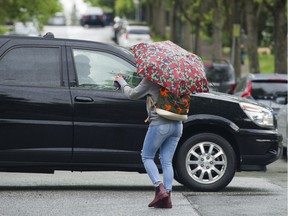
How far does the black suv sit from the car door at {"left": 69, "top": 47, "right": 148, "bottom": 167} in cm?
1

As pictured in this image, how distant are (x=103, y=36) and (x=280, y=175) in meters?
63.8

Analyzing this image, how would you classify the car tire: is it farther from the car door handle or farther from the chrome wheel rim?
the car door handle

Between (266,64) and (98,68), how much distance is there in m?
44.7

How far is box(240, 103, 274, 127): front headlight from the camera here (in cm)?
1070

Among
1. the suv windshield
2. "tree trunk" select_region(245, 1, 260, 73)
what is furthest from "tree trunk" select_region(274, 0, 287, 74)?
the suv windshield

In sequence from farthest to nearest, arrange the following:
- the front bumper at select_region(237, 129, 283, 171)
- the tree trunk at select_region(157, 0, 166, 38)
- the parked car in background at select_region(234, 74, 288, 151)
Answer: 1. the tree trunk at select_region(157, 0, 166, 38)
2. the parked car in background at select_region(234, 74, 288, 151)
3. the front bumper at select_region(237, 129, 283, 171)

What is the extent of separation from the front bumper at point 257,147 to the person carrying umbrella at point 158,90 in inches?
72.7

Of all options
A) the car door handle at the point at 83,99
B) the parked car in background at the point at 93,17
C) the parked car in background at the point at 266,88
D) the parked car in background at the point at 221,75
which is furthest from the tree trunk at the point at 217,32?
the parked car in background at the point at 93,17

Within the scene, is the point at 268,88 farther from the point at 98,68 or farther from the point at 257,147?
the point at 98,68

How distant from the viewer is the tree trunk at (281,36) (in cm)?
3067

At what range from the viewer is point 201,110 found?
10547mm

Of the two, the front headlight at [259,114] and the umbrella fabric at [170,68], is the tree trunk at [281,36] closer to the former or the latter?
the front headlight at [259,114]

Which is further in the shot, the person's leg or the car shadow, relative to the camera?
the car shadow

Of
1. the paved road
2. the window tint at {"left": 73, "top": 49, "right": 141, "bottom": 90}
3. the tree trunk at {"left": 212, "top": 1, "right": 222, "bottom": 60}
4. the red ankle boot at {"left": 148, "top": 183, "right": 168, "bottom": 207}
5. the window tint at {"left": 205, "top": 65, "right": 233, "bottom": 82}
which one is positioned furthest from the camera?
the tree trunk at {"left": 212, "top": 1, "right": 222, "bottom": 60}
